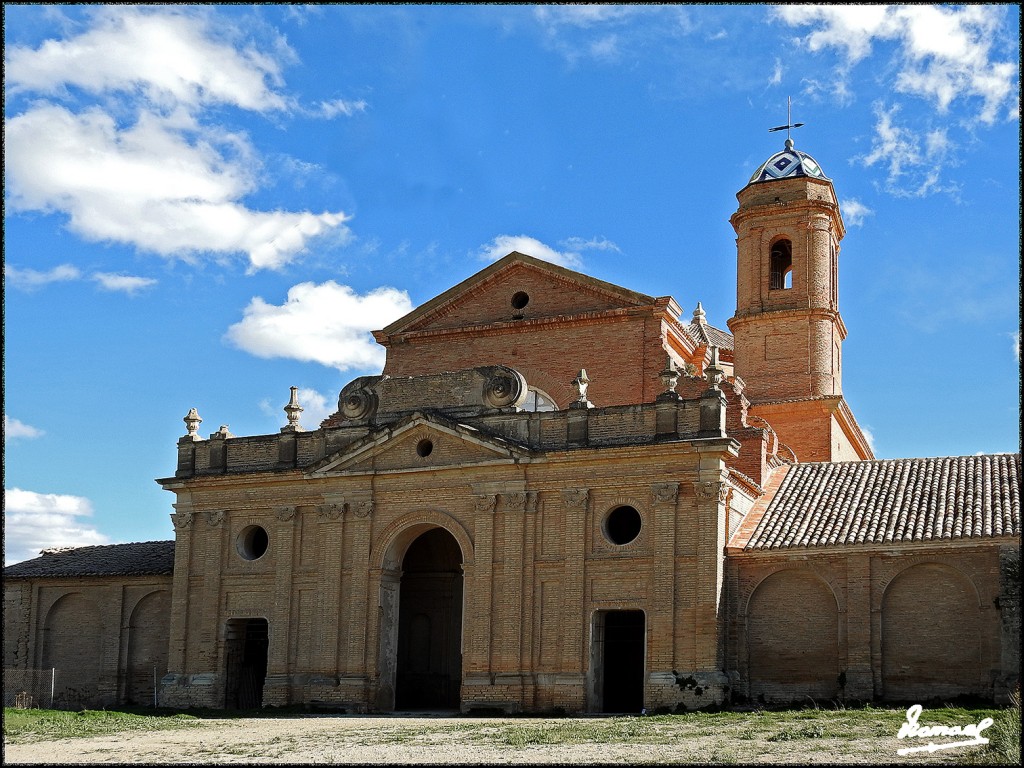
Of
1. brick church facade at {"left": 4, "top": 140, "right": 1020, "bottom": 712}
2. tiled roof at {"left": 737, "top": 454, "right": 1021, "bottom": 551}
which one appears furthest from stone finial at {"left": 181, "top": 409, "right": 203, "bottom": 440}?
tiled roof at {"left": 737, "top": 454, "right": 1021, "bottom": 551}

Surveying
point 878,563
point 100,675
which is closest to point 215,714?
point 100,675

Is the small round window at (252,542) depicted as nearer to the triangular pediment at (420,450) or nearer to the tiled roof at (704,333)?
the triangular pediment at (420,450)

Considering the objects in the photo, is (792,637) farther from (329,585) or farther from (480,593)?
(329,585)

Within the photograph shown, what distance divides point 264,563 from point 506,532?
20.4 feet

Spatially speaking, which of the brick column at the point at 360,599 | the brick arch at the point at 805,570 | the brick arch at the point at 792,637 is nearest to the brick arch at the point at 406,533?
the brick column at the point at 360,599

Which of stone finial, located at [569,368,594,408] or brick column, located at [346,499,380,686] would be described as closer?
stone finial, located at [569,368,594,408]

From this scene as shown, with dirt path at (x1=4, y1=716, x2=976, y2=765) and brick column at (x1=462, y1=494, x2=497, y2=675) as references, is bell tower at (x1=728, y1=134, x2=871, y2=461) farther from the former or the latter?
dirt path at (x1=4, y1=716, x2=976, y2=765)

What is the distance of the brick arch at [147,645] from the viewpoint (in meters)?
31.2

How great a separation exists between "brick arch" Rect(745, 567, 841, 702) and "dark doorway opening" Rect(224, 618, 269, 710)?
1152 cm

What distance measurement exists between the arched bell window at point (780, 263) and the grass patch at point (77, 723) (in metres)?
19.7

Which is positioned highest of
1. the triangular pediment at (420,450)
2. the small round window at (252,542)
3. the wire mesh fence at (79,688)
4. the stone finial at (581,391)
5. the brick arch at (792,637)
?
the stone finial at (581,391)

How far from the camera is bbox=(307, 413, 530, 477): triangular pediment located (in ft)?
88.5

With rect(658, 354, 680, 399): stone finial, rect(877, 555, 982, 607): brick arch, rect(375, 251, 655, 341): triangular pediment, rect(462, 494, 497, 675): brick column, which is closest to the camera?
rect(877, 555, 982, 607): brick arch

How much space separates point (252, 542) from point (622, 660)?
9350 millimetres
